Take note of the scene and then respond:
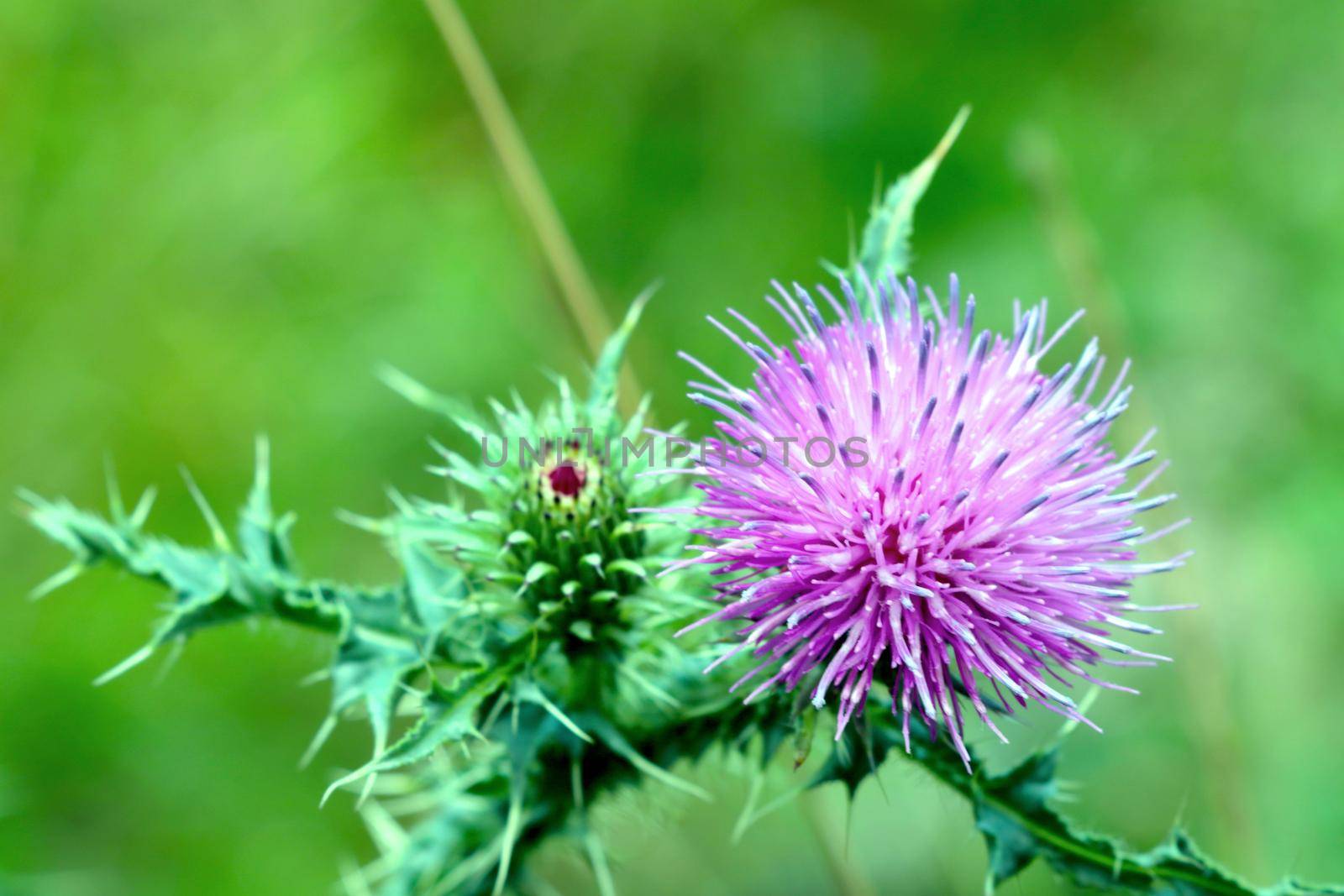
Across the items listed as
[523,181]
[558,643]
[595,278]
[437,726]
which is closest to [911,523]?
[558,643]

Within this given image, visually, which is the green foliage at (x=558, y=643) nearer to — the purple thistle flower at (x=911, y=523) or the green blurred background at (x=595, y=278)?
the purple thistle flower at (x=911, y=523)

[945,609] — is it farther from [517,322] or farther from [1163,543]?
[517,322]

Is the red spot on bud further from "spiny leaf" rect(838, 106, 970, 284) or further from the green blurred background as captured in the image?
the green blurred background

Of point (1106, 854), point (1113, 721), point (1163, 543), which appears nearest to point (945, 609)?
point (1106, 854)

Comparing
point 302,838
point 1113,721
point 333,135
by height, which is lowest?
point 1113,721

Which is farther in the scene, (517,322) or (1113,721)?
(517,322)

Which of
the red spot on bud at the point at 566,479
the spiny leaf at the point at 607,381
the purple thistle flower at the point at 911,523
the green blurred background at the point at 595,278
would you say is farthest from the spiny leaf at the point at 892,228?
the green blurred background at the point at 595,278

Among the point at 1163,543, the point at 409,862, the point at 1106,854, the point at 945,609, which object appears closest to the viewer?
the point at 945,609

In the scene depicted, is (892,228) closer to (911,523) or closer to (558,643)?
(911,523)
